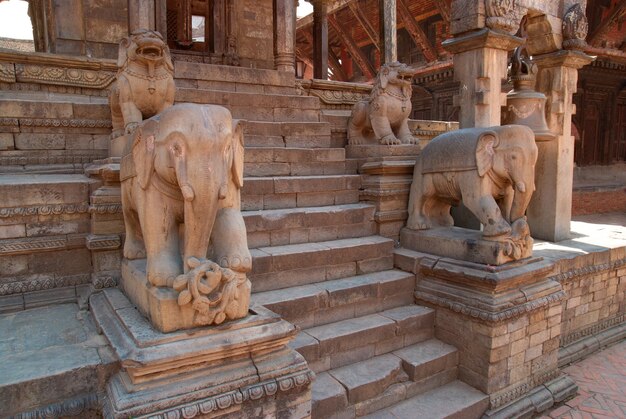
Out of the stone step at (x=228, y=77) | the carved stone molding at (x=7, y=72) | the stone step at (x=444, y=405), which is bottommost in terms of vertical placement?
the stone step at (x=444, y=405)

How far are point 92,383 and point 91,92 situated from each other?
465cm

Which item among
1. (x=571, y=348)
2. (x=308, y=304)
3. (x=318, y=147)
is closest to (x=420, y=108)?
(x=318, y=147)

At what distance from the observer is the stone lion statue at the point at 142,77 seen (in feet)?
12.5

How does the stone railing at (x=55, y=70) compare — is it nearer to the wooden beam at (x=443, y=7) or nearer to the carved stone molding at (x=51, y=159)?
the carved stone molding at (x=51, y=159)

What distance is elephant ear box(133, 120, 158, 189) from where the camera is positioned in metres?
2.30

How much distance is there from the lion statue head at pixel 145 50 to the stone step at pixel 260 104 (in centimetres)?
134

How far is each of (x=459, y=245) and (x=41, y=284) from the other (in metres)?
3.50

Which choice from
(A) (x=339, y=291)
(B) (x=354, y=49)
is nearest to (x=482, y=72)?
(A) (x=339, y=291)

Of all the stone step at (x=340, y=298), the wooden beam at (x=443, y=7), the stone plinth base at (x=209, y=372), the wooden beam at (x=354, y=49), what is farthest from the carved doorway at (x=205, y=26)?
the stone plinth base at (x=209, y=372)

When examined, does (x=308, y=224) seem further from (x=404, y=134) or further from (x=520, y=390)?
(x=520, y=390)

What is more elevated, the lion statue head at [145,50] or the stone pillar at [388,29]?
Result: the stone pillar at [388,29]

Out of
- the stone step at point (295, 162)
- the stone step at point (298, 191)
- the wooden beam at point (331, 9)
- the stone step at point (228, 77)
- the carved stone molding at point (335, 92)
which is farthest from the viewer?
the wooden beam at point (331, 9)

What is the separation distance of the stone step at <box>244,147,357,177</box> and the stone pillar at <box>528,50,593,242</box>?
2.93 meters

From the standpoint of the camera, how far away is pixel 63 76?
5.48m
